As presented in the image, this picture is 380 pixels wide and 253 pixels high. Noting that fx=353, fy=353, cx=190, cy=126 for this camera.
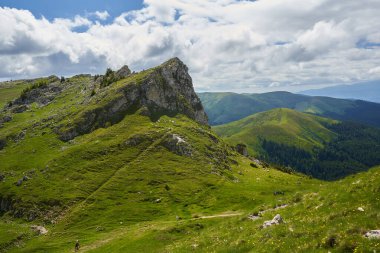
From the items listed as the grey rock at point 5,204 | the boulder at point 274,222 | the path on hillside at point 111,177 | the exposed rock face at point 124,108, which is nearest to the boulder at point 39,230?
→ the path on hillside at point 111,177

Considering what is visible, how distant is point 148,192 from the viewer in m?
117

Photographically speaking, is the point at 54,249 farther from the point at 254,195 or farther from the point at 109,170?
the point at 254,195

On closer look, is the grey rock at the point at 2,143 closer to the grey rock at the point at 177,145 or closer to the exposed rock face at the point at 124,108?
the exposed rock face at the point at 124,108

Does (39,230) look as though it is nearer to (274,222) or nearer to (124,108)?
(274,222)

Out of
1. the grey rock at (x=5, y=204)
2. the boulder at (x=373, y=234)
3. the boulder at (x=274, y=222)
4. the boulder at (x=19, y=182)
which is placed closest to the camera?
the boulder at (x=373, y=234)

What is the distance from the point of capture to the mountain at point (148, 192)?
27109 mm

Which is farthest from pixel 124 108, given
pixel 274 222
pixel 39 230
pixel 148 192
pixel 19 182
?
pixel 274 222

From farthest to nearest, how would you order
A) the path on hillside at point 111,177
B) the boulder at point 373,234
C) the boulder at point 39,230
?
the path on hillside at point 111,177 < the boulder at point 39,230 < the boulder at point 373,234

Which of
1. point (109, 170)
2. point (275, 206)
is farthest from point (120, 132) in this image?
point (275, 206)

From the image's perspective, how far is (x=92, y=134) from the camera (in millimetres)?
164250

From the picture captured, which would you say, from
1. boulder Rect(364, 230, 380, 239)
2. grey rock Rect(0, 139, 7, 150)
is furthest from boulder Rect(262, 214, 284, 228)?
grey rock Rect(0, 139, 7, 150)

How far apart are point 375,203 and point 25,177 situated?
406ft

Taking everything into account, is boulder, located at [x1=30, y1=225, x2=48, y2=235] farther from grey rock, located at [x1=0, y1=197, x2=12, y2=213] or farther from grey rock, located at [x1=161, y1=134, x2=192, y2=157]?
grey rock, located at [x1=161, y1=134, x2=192, y2=157]

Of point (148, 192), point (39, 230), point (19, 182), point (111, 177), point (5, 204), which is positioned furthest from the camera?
point (111, 177)
